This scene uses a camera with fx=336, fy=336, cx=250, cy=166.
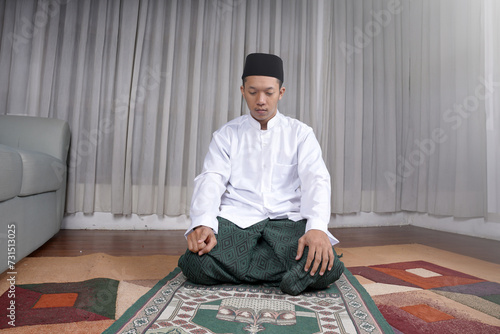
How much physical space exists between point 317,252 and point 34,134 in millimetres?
1733

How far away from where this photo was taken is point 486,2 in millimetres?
2402

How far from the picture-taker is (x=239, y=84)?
258cm

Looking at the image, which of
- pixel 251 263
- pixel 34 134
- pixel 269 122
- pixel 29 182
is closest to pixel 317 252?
pixel 251 263

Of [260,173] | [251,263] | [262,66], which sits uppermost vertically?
[262,66]

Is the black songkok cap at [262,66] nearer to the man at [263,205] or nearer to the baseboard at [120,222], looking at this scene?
the man at [263,205]

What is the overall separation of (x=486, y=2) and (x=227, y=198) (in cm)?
244

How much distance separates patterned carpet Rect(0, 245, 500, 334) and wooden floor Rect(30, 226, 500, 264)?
0.70 ft

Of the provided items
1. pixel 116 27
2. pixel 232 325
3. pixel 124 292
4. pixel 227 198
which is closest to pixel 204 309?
pixel 232 325

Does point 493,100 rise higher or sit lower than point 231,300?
higher

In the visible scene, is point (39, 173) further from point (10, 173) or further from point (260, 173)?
point (260, 173)

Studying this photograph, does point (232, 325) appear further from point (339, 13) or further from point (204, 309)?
point (339, 13)

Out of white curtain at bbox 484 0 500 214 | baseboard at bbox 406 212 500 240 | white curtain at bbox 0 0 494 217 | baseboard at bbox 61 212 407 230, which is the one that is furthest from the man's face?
baseboard at bbox 406 212 500 240

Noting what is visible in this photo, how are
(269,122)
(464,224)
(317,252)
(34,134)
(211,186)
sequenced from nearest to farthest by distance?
(317,252)
(211,186)
(269,122)
(34,134)
(464,224)

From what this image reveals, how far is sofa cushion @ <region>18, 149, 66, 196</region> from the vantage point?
1.33 m
